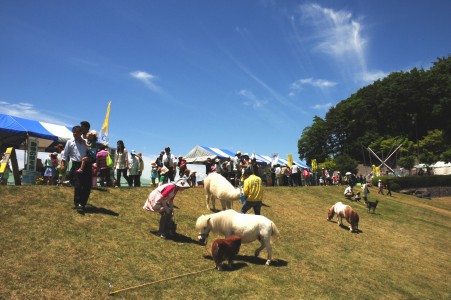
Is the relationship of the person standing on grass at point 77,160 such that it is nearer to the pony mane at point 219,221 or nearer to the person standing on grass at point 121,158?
the pony mane at point 219,221

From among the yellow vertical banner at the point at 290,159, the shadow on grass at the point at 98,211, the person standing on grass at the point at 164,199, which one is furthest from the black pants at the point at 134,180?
the yellow vertical banner at the point at 290,159

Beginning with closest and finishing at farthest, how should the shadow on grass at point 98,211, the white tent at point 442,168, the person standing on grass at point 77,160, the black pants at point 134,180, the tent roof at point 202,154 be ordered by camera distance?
the person standing on grass at point 77,160 → the shadow on grass at point 98,211 → the black pants at point 134,180 → the tent roof at point 202,154 → the white tent at point 442,168

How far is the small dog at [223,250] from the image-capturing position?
7664 millimetres

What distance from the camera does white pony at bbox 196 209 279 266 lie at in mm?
8531

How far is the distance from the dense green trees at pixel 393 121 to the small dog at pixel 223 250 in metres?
60.6

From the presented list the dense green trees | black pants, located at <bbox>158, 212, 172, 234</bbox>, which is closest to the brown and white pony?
black pants, located at <bbox>158, 212, 172, 234</bbox>

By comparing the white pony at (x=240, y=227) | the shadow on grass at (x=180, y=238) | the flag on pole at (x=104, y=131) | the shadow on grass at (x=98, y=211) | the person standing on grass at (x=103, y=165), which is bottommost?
the shadow on grass at (x=180, y=238)

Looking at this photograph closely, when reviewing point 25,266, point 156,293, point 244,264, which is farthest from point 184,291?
point 25,266

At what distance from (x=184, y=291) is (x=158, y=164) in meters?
12.0

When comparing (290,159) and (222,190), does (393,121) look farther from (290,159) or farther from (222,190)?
(222,190)

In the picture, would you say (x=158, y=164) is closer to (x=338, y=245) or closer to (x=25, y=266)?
(x=338, y=245)

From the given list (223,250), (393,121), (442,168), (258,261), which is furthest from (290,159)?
(393,121)

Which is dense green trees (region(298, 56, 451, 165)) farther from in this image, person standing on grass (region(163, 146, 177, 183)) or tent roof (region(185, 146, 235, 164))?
person standing on grass (region(163, 146, 177, 183))

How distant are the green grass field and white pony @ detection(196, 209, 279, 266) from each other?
63 centimetres
